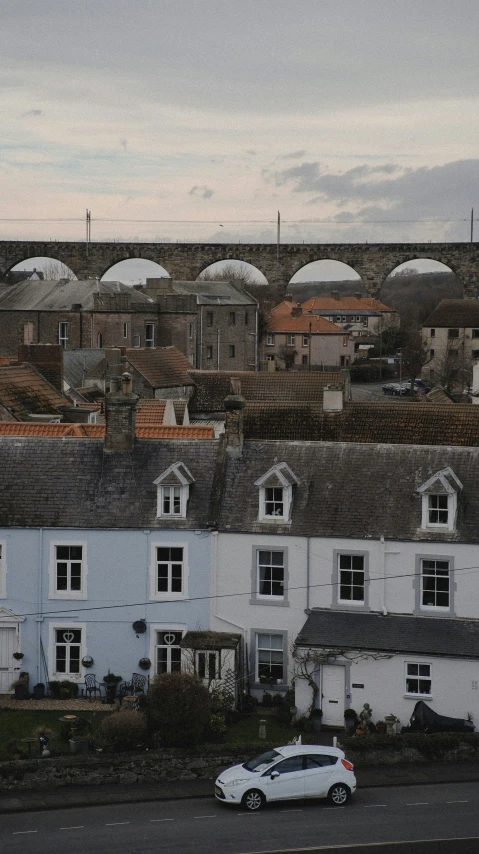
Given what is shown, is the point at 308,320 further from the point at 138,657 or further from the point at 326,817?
the point at 326,817

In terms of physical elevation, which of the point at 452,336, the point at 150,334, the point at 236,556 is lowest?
the point at 236,556

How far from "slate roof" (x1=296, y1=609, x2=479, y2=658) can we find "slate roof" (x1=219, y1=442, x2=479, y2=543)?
5.77 ft

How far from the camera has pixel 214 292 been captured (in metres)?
79.9

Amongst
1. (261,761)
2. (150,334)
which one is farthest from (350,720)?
(150,334)

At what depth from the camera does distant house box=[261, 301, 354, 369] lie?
315 feet

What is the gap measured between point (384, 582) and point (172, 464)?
18.0 feet

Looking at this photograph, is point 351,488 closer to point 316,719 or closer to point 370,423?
point 316,719

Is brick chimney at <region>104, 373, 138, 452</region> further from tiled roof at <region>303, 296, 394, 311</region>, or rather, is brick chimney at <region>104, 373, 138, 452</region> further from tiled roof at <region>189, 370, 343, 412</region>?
tiled roof at <region>303, 296, 394, 311</region>

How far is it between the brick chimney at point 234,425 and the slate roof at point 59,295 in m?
38.2

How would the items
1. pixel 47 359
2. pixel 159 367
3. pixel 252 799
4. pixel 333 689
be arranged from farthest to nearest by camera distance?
pixel 159 367, pixel 47 359, pixel 333 689, pixel 252 799

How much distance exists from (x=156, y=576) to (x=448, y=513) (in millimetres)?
6613

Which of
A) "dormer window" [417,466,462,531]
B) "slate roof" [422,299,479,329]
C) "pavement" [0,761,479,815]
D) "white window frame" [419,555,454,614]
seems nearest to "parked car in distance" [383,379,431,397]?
"slate roof" [422,299,479,329]

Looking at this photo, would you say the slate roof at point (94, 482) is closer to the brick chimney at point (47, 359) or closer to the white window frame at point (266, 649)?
the white window frame at point (266, 649)

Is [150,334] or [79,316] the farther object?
[150,334]
